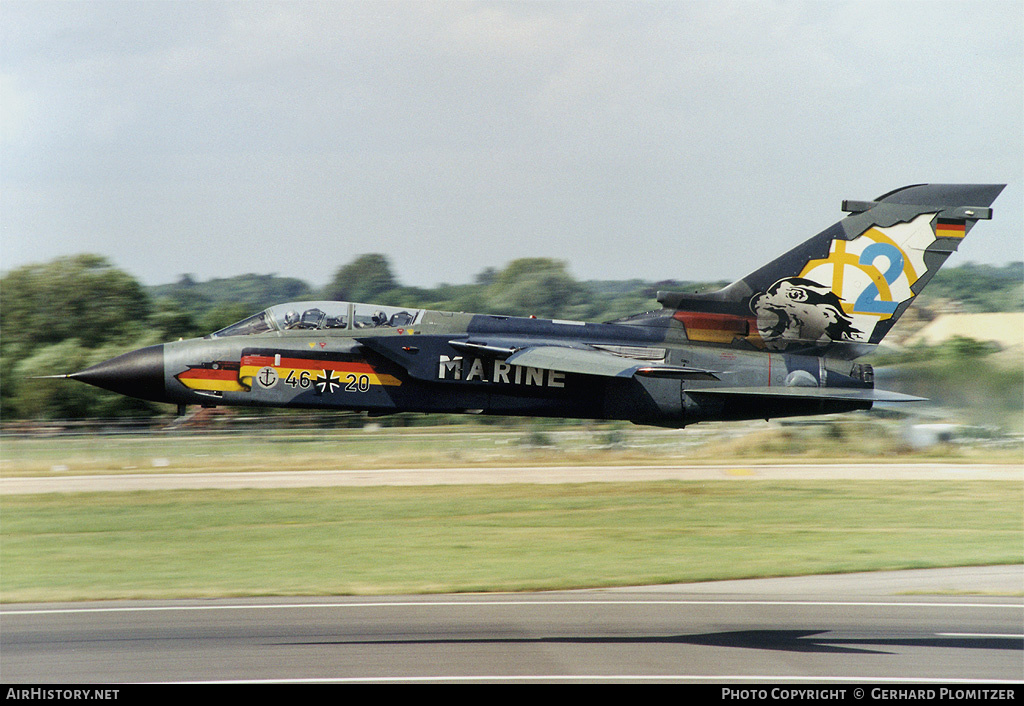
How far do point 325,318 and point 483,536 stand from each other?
7439 mm

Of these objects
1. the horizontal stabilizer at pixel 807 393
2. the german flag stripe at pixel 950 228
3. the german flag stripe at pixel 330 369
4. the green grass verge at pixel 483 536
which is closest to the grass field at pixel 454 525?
the green grass verge at pixel 483 536

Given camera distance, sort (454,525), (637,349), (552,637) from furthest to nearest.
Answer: (454,525) < (637,349) < (552,637)

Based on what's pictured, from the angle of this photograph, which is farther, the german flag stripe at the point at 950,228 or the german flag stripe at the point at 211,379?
the german flag stripe at the point at 950,228

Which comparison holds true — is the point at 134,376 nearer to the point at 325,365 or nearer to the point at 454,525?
the point at 325,365

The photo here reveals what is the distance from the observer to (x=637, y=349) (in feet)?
46.0

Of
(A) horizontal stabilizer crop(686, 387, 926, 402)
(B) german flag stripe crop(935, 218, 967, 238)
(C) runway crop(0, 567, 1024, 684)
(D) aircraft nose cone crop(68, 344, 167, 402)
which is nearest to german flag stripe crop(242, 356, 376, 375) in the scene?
(D) aircraft nose cone crop(68, 344, 167, 402)

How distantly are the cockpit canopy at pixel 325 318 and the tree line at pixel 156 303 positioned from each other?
45.6 feet

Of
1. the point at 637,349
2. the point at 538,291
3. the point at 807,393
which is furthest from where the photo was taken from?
the point at 538,291

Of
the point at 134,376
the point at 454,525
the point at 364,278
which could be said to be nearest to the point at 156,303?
the point at 364,278

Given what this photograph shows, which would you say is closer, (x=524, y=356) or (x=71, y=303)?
(x=524, y=356)

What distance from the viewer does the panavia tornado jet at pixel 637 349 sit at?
44.8ft

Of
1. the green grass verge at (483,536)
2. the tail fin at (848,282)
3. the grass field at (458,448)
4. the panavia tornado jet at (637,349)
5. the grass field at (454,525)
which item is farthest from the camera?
the grass field at (458,448)

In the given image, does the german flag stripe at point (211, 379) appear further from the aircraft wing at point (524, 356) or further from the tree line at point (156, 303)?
the tree line at point (156, 303)

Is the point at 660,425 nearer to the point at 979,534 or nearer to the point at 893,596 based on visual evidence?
the point at 893,596
